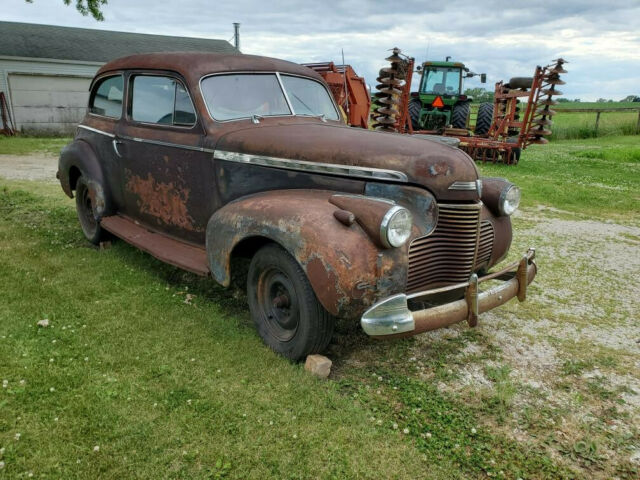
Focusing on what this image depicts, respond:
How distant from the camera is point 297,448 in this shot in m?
2.42

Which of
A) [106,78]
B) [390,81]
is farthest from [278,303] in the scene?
[390,81]

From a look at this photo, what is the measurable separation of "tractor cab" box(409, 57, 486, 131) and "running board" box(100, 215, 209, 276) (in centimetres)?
1163

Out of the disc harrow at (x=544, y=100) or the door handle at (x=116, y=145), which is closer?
the door handle at (x=116, y=145)

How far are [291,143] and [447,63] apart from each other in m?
13.0

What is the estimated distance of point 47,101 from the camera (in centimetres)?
1855

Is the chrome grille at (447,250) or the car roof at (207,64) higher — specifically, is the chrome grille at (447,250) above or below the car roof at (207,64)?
below

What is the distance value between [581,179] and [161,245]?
9.64 meters

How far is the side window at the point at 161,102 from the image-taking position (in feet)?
13.0

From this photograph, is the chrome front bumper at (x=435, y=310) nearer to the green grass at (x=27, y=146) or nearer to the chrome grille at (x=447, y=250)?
the chrome grille at (x=447, y=250)

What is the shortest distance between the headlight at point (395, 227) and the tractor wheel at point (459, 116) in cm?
1287

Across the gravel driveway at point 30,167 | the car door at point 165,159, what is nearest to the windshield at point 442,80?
the gravel driveway at point 30,167

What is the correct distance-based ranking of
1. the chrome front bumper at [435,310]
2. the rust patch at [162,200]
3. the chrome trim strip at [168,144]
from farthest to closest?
the rust patch at [162,200] → the chrome trim strip at [168,144] → the chrome front bumper at [435,310]

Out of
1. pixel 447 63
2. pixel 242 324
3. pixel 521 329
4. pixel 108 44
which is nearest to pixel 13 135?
pixel 108 44

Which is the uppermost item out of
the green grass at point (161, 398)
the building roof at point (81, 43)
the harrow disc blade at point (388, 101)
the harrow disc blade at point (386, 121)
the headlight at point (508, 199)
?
the building roof at point (81, 43)
